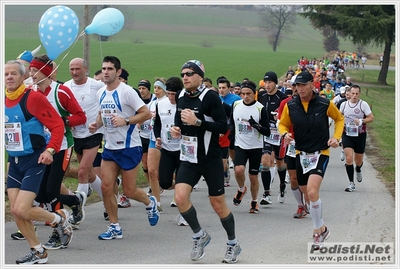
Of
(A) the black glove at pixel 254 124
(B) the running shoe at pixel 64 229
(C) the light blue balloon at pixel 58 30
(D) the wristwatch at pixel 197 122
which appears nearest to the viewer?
(D) the wristwatch at pixel 197 122

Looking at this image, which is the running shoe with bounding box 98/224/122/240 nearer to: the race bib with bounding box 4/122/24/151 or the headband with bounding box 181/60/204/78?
the race bib with bounding box 4/122/24/151

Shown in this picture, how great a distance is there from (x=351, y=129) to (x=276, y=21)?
381 ft

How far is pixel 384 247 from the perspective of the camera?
8.21m

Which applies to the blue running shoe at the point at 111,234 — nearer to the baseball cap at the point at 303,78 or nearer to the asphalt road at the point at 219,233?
the asphalt road at the point at 219,233

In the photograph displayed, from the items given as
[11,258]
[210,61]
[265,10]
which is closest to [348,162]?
[11,258]

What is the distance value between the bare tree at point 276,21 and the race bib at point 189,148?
11438cm

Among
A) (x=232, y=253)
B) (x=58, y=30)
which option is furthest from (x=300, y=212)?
(x=58, y=30)

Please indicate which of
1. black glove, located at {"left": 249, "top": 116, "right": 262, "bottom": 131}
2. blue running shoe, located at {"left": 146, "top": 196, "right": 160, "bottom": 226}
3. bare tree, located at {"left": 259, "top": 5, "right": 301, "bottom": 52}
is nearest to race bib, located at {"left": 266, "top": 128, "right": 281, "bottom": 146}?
black glove, located at {"left": 249, "top": 116, "right": 262, "bottom": 131}

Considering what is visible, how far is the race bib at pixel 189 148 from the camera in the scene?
7539 mm

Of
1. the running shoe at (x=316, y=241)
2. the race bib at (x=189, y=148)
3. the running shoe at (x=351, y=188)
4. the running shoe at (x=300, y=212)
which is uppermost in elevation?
the race bib at (x=189, y=148)

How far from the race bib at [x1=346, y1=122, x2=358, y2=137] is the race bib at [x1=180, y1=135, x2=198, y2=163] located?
6.93m

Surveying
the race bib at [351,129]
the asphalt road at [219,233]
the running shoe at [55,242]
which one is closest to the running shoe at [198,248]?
the asphalt road at [219,233]

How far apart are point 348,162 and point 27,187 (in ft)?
26.0

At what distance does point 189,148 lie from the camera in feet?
24.8
